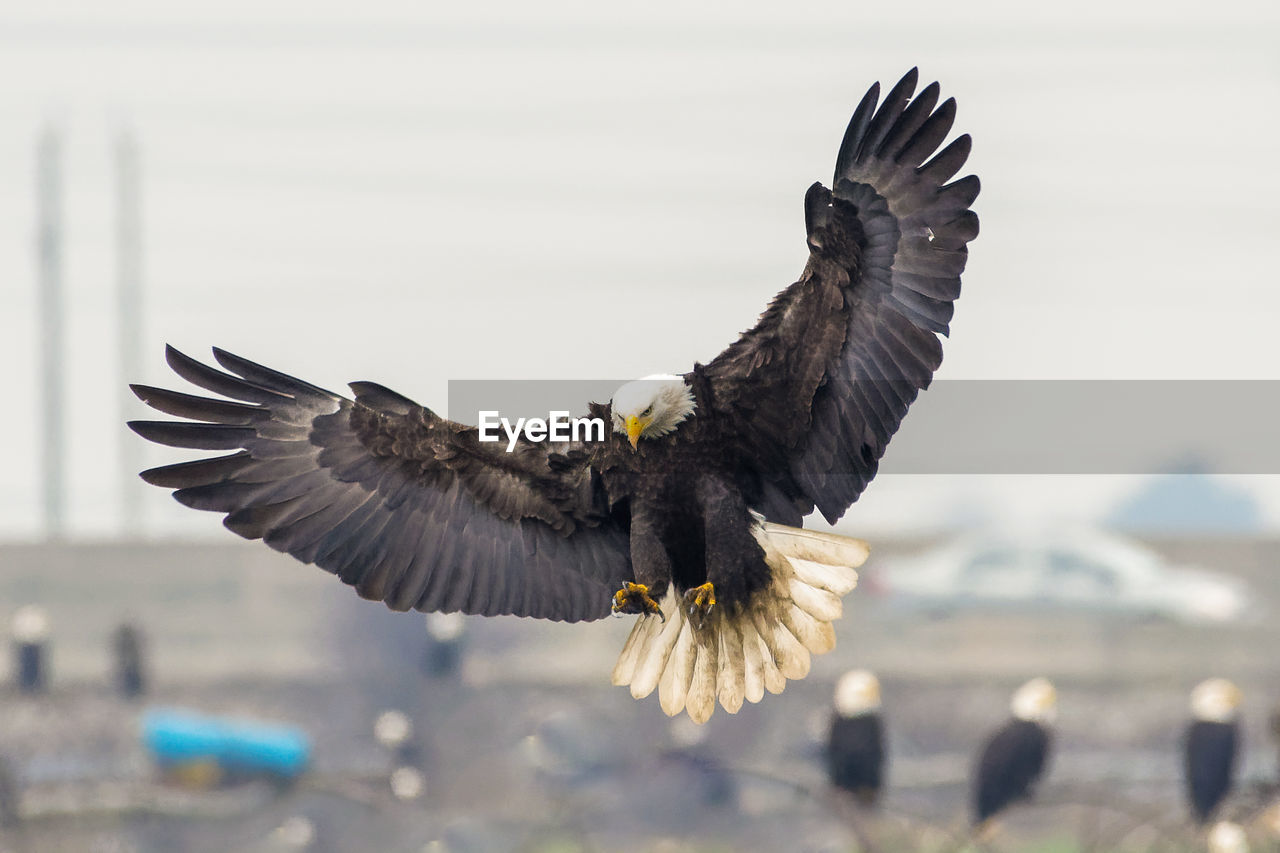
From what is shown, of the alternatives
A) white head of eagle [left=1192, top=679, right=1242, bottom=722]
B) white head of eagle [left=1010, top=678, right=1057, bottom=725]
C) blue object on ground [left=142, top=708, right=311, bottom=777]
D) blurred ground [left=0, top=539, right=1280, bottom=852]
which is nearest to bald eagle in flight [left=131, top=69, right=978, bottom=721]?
white head of eagle [left=1010, top=678, right=1057, bottom=725]

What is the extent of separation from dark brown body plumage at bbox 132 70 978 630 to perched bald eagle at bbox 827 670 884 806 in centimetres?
1047

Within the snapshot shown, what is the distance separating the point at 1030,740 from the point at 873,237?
10845 mm

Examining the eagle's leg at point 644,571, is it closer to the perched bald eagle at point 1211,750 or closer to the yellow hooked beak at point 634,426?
the yellow hooked beak at point 634,426

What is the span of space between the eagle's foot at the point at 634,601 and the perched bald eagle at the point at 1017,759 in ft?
35.7

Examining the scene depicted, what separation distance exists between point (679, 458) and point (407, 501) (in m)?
0.52

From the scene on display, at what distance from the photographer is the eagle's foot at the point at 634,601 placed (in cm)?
260

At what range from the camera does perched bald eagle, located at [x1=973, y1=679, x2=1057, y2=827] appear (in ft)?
43.3

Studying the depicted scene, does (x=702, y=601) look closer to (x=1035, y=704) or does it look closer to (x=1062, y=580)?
(x=1035, y=704)

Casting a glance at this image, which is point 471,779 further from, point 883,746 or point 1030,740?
point 1030,740

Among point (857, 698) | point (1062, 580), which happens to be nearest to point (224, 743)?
point (857, 698)

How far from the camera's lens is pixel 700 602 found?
271 cm

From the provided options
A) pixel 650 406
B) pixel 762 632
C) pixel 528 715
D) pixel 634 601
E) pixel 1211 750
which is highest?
pixel 650 406

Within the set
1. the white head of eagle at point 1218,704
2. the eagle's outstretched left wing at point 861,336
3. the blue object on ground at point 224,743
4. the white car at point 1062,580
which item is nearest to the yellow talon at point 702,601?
the eagle's outstretched left wing at point 861,336

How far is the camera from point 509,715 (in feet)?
57.5
